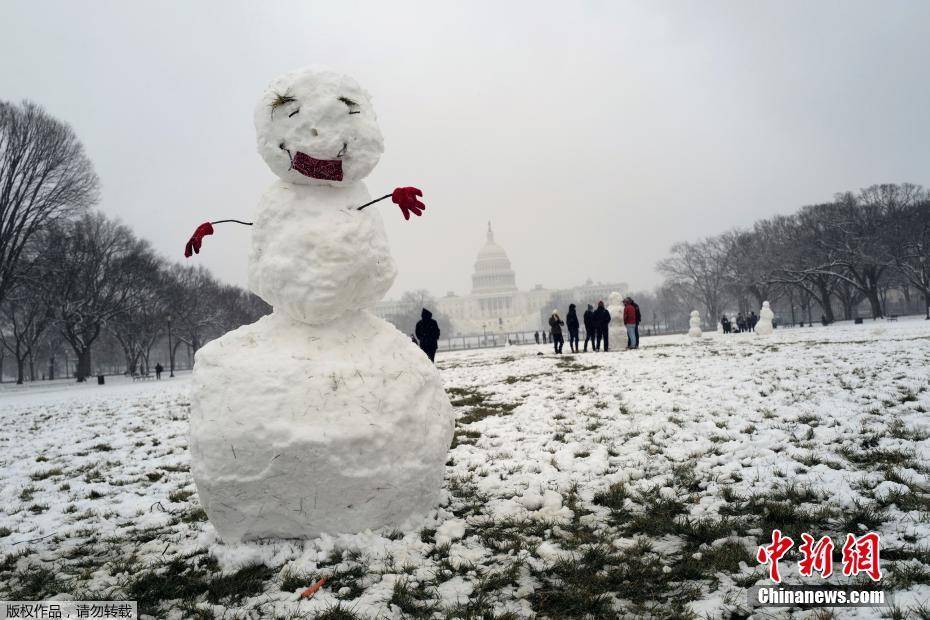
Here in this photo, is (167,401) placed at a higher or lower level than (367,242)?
lower

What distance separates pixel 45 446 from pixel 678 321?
79383 mm

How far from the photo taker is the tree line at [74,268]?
21.0 metres

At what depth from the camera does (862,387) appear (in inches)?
290

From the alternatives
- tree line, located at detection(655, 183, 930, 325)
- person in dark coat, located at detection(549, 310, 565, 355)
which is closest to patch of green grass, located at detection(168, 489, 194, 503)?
person in dark coat, located at detection(549, 310, 565, 355)

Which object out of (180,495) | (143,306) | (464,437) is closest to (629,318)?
(464,437)

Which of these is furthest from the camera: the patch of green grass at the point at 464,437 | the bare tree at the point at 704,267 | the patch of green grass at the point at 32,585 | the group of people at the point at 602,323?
the bare tree at the point at 704,267

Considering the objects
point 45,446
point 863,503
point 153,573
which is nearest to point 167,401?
point 45,446

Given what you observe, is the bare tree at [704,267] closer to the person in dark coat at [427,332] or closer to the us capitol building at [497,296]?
the person in dark coat at [427,332]

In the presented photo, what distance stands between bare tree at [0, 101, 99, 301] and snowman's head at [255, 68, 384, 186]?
23.5 metres

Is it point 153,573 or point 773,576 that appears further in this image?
point 153,573

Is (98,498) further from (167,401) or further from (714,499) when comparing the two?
(167,401)

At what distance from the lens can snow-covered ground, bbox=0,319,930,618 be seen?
121 inches

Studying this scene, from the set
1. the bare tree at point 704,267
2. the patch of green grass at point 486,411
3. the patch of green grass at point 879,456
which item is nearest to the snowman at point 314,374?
the patch of green grass at point 486,411

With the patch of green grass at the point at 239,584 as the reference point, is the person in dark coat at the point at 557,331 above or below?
above
